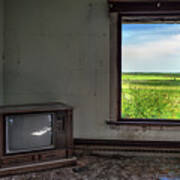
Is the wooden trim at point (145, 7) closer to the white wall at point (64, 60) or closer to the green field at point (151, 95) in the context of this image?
the white wall at point (64, 60)

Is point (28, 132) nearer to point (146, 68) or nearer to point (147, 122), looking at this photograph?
point (147, 122)

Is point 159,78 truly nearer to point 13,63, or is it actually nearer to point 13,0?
point 13,63

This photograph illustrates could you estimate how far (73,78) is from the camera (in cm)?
224

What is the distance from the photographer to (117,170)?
6.00ft

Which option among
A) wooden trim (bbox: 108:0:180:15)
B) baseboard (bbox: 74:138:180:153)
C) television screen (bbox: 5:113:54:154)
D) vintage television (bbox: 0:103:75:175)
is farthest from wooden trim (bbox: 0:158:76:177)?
wooden trim (bbox: 108:0:180:15)

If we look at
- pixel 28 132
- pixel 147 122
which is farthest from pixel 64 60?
pixel 147 122

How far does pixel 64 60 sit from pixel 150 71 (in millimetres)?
991

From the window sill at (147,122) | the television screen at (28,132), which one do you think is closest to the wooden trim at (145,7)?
the window sill at (147,122)

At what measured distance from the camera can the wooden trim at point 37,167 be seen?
5.53 ft

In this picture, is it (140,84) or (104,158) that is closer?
(104,158)

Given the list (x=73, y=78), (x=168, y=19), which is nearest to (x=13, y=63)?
(x=73, y=78)

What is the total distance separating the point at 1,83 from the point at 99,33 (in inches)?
48.6

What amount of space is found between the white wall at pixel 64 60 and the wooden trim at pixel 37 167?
0.44m

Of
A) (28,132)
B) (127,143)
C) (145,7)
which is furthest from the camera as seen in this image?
(127,143)
